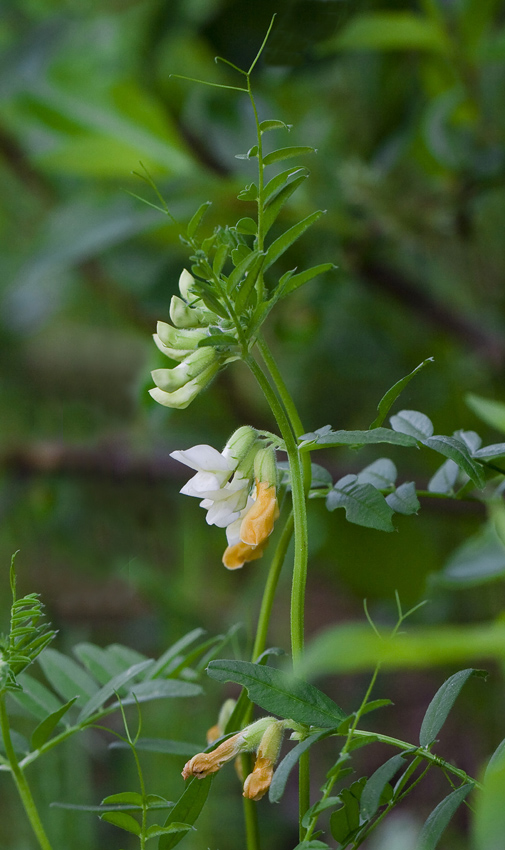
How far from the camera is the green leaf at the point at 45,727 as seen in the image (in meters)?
0.17

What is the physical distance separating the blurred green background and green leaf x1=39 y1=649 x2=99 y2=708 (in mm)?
230

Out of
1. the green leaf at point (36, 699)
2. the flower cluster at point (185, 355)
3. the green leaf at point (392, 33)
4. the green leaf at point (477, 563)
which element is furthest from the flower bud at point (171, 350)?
the green leaf at point (392, 33)

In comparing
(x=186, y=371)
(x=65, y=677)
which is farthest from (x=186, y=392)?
(x=65, y=677)

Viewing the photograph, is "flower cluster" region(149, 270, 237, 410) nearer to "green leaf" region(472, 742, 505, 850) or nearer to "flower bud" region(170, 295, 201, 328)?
"flower bud" region(170, 295, 201, 328)

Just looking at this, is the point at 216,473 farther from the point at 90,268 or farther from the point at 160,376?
the point at 90,268

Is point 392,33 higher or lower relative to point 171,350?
higher

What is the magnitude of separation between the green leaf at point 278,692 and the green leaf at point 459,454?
5 cm

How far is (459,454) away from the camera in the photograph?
0.51 ft

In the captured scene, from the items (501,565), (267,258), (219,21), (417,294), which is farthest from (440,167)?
(267,258)

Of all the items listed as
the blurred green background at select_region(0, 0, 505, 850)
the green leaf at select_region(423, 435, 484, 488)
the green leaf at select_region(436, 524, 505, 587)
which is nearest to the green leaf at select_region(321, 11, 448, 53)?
the blurred green background at select_region(0, 0, 505, 850)

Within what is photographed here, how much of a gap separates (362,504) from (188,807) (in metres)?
0.07

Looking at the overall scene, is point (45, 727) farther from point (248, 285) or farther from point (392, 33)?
point (392, 33)

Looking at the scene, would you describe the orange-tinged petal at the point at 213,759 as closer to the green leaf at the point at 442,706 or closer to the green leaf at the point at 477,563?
the green leaf at the point at 442,706

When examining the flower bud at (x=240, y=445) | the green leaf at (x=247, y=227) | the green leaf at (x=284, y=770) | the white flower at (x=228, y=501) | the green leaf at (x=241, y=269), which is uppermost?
the green leaf at (x=247, y=227)
